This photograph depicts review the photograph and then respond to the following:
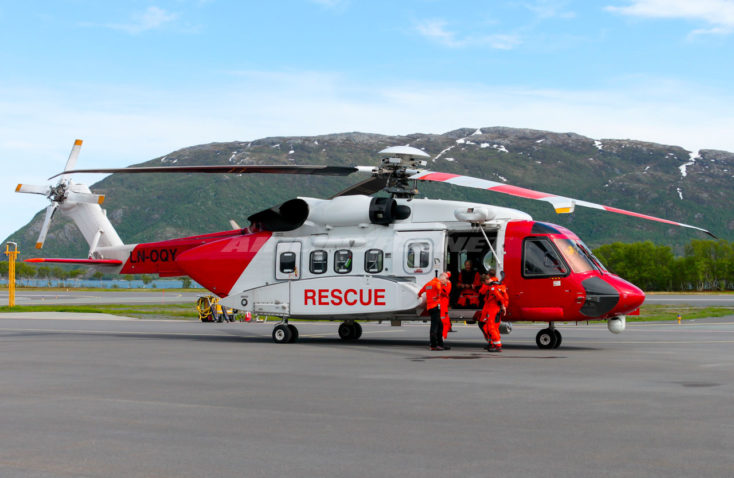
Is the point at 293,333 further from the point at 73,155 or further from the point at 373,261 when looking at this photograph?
the point at 73,155

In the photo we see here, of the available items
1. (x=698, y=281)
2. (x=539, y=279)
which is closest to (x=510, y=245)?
(x=539, y=279)

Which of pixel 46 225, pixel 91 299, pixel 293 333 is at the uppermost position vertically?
pixel 46 225

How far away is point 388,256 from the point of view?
19.8 m

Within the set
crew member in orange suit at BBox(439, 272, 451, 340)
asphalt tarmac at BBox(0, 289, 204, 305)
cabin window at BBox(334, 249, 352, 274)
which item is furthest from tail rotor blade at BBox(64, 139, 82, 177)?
asphalt tarmac at BBox(0, 289, 204, 305)

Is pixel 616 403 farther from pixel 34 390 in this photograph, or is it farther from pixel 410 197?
pixel 410 197

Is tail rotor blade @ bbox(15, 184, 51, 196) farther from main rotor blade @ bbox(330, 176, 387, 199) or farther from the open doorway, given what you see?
the open doorway

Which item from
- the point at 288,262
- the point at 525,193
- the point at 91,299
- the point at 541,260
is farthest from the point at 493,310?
the point at 91,299

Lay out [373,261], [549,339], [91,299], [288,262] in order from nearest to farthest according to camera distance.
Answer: [549,339] → [373,261] → [288,262] → [91,299]

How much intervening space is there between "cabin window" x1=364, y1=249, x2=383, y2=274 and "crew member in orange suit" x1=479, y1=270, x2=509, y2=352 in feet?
10.1

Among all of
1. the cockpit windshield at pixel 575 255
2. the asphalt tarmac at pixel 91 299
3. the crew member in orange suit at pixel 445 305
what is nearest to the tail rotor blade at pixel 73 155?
the crew member in orange suit at pixel 445 305

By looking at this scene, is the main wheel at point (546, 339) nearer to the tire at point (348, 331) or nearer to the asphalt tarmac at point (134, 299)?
the tire at point (348, 331)

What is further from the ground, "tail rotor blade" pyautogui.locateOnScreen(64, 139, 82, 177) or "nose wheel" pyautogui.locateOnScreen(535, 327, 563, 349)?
"tail rotor blade" pyautogui.locateOnScreen(64, 139, 82, 177)

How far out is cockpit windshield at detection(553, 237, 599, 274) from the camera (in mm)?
18422

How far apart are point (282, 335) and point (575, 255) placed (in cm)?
774
